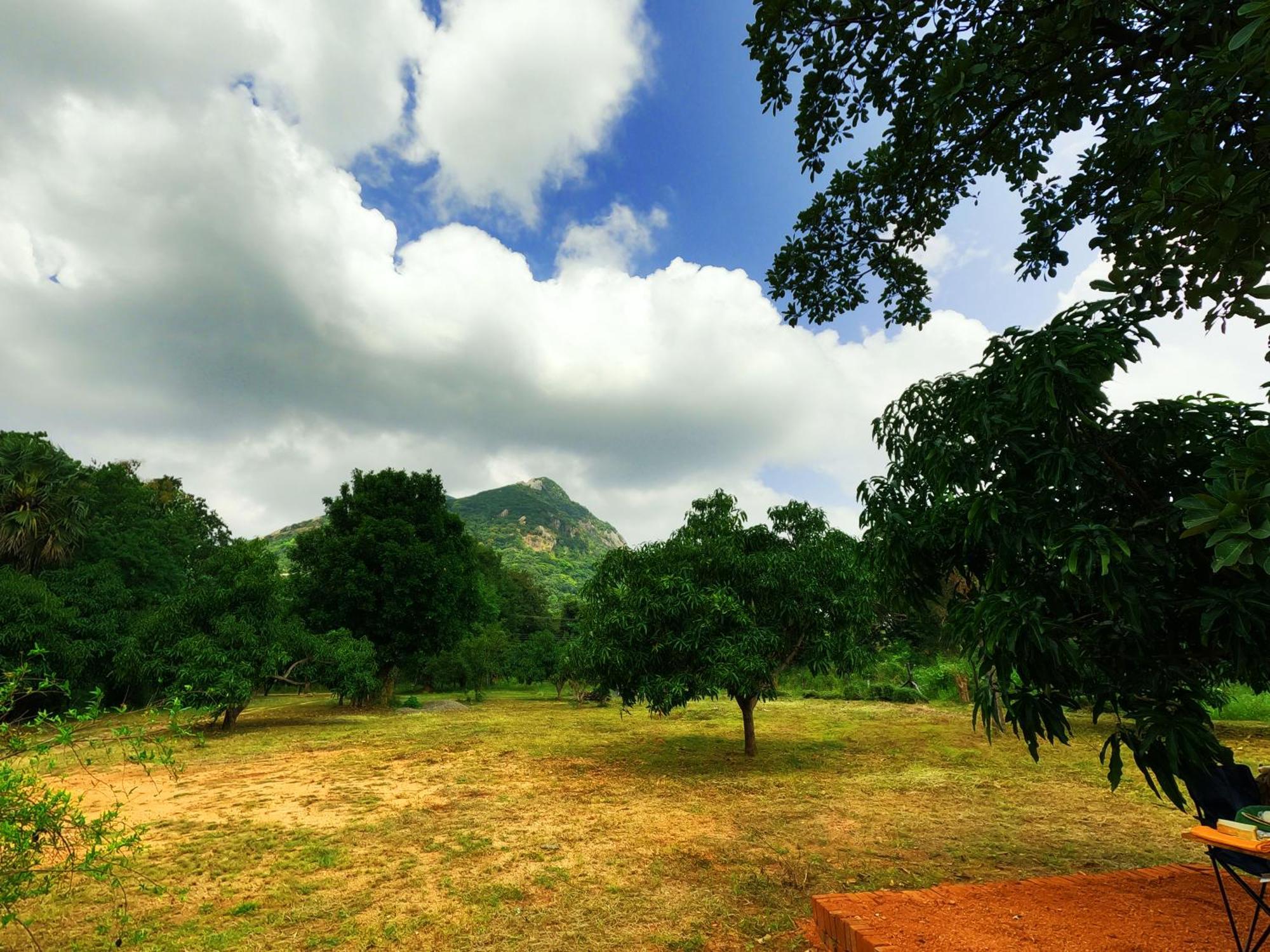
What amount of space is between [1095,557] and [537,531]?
114979mm

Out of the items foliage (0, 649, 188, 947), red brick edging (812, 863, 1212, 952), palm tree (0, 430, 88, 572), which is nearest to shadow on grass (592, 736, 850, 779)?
red brick edging (812, 863, 1212, 952)

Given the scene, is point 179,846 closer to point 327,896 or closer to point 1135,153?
point 327,896

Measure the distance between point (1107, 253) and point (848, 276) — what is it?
95.3 inches

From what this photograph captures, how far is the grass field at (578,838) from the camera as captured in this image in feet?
14.1

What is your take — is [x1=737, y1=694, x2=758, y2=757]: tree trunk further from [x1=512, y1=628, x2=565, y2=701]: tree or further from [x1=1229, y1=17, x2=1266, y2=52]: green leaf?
[x1=512, y1=628, x2=565, y2=701]: tree

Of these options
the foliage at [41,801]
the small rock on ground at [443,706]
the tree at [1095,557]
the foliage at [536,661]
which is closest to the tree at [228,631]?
the small rock on ground at [443,706]

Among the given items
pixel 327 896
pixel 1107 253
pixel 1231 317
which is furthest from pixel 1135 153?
pixel 327 896

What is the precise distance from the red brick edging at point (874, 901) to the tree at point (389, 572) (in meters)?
20.1

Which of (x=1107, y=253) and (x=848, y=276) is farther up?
(x=848, y=276)

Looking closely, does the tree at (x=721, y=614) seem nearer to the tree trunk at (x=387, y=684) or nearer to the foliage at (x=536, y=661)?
the tree trunk at (x=387, y=684)

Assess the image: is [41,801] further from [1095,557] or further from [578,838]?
[1095,557]

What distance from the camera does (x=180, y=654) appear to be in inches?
552

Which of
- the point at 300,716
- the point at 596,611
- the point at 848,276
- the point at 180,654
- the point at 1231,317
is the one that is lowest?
the point at 300,716

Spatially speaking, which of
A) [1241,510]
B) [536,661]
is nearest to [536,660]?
[536,661]
